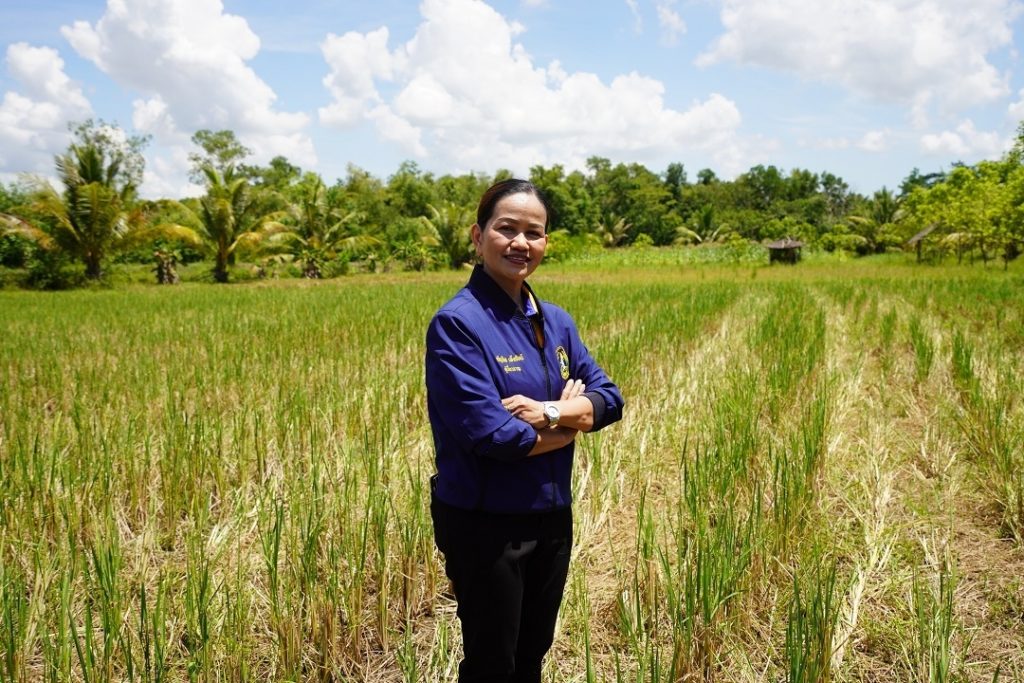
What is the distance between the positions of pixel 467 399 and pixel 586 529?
4.23ft

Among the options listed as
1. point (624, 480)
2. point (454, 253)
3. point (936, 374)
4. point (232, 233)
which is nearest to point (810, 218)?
point (454, 253)

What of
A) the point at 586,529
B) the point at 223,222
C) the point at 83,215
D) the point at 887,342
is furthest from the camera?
the point at 223,222

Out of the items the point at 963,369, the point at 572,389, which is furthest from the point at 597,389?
the point at 963,369

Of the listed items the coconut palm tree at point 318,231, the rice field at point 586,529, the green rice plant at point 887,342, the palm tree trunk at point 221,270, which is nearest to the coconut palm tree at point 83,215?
the palm tree trunk at point 221,270

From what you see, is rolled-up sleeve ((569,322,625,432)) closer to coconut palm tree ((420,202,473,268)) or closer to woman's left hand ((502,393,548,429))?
woman's left hand ((502,393,548,429))

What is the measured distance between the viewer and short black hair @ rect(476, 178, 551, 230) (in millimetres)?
1305

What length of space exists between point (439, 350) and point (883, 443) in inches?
110

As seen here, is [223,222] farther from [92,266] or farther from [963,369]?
[963,369]

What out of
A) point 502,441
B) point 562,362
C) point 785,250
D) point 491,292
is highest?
point 785,250

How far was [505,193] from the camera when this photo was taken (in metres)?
1.30

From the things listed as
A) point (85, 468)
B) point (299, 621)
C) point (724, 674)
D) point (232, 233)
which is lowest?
point (724, 674)

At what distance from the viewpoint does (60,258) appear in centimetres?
1738

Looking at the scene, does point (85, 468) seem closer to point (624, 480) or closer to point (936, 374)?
point (624, 480)

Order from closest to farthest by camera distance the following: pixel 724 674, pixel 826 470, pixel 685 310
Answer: pixel 724 674 < pixel 826 470 < pixel 685 310
